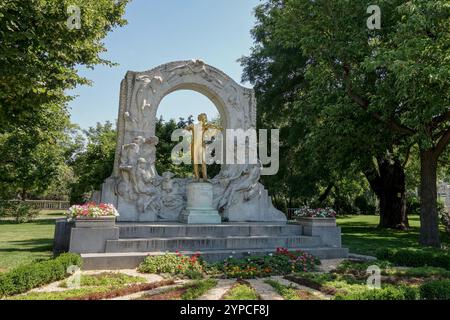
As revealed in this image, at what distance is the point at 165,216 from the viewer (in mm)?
13172

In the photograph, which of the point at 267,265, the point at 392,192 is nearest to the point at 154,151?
the point at 267,265

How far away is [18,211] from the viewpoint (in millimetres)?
25953

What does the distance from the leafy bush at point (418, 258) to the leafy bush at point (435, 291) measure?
3.85 metres

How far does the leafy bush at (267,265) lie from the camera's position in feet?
28.6

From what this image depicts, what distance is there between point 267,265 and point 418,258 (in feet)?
15.1

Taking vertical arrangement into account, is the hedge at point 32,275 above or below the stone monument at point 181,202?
below

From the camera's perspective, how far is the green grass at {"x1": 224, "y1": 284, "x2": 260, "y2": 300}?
6.18 metres

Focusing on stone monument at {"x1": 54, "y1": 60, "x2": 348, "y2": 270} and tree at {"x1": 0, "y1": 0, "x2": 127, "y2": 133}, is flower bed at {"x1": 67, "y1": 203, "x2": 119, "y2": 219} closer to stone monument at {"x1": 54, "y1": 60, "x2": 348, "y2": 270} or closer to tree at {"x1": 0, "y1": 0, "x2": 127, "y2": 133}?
stone monument at {"x1": 54, "y1": 60, "x2": 348, "y2": 270}

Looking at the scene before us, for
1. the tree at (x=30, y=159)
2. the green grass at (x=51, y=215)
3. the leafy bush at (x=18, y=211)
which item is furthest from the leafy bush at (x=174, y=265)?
the green grass at (x=51, y=215)

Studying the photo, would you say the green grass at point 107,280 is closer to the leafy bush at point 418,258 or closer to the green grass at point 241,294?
the green grass at point 241,294

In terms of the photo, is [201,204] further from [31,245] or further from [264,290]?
[31,245]

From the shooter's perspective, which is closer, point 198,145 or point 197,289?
point 197,289

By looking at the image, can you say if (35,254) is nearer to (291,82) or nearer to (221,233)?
(221,233)
